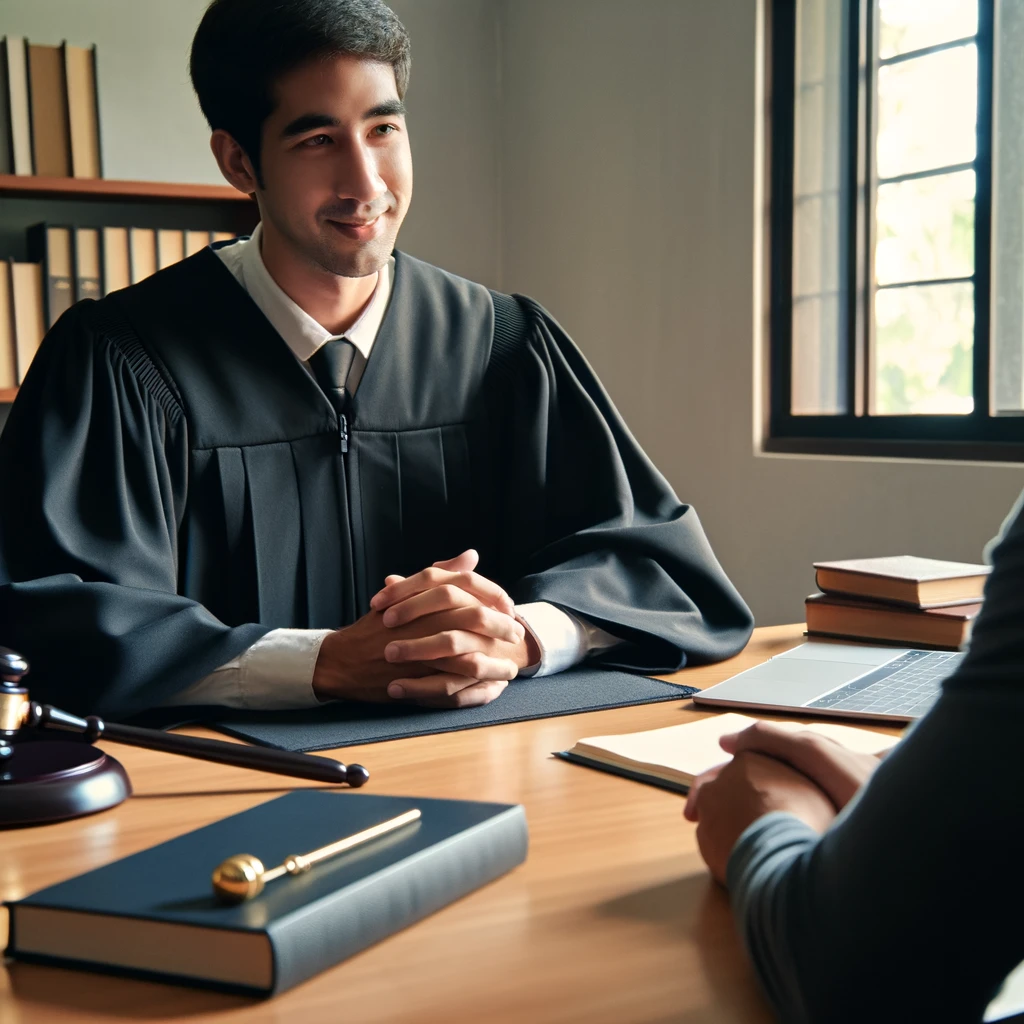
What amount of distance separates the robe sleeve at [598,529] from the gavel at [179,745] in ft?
1.94

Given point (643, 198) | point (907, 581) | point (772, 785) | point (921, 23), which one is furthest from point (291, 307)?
point (643, 198)

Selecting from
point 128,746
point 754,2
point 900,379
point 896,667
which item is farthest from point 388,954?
point 754,2

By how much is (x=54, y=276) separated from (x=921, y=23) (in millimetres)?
2447

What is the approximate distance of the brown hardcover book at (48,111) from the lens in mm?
3607

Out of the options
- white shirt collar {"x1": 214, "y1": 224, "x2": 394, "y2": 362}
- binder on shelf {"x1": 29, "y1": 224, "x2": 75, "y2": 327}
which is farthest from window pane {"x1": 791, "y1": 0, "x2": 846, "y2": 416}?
binder on shelf {"x1": 29, "y1": 224, "x2": 75, "y2": 327}

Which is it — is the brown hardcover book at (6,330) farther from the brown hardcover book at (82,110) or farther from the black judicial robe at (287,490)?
the black judicial robe at (287,490)

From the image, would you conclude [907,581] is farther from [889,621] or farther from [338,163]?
[338,163]

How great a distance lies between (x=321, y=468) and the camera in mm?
1871

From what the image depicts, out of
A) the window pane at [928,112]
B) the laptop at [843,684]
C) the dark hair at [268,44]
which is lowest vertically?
the laptop at [843,684]

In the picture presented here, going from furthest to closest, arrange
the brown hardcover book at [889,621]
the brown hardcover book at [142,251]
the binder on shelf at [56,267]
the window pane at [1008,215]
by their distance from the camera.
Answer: the brown hardcover book at [142,251] < the binder on shelf at [56,267] < the window pane at [1008,215] < the brown hardcover book at [889,621]

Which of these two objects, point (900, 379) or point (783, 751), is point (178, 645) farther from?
point (900, 379)

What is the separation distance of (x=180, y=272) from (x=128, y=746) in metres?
0.93

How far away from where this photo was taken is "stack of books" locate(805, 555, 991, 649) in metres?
1.68

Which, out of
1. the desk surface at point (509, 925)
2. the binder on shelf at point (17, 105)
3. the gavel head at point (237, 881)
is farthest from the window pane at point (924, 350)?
the gavel head at point (237, 881)
